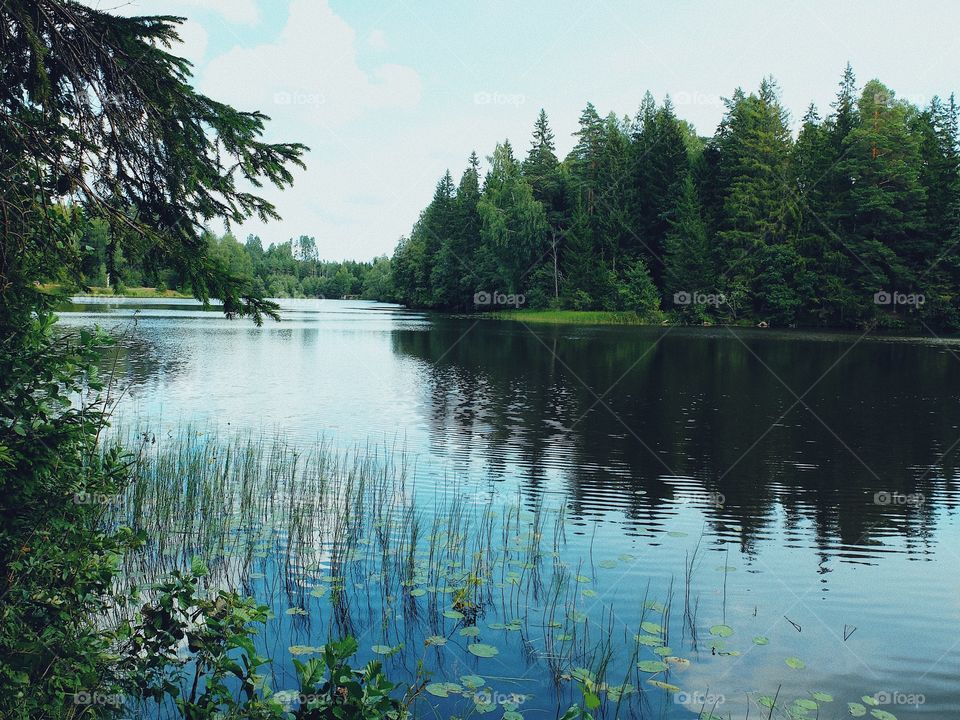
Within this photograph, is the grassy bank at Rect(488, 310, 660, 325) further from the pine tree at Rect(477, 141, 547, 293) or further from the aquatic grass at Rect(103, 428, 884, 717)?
the aquatic grass at Rect(103, 428, 884, 717)

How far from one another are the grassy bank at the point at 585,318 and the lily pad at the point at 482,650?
62.6 meters

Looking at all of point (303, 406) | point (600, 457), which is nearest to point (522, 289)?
point (303, 406)

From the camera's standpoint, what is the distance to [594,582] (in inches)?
330

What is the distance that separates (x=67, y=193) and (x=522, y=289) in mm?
78284

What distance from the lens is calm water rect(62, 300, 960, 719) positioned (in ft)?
22.8

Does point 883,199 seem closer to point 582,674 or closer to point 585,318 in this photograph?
point 585,318

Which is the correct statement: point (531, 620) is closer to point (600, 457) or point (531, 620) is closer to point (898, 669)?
point (898, 669)

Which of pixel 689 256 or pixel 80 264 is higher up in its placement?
pixel 689 256

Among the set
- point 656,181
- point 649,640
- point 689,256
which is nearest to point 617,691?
point 649,640

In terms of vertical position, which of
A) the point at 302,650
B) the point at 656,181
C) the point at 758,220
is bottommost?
the point at 302,650

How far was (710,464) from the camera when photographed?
49.4 ft

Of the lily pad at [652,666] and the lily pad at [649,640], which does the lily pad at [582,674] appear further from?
the lily pad at [649,640]

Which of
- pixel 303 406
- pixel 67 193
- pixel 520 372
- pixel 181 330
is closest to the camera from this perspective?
pixel 67 193

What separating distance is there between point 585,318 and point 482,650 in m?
65.7
